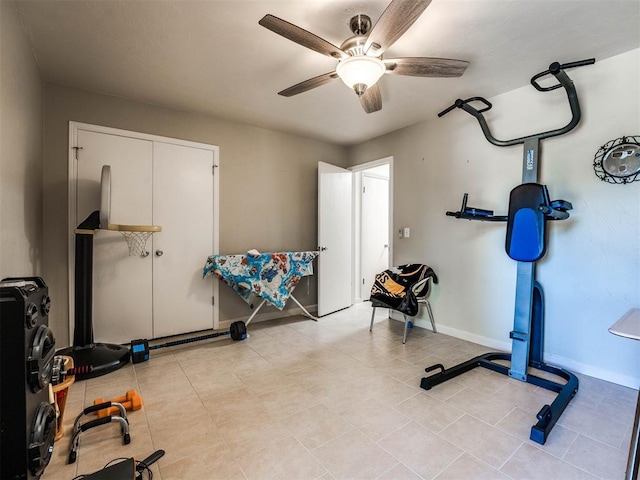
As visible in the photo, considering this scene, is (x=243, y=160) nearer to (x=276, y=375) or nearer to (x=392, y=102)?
(x=392, y=102)

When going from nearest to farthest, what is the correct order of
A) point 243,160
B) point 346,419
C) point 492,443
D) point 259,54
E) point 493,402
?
point 492,443 → point 346,419 → point 493,402 → point 259,54 → point 243,160

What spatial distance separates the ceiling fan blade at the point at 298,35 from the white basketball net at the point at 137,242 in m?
2.45

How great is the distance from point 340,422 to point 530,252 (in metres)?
1.78

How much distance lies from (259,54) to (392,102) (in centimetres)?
145

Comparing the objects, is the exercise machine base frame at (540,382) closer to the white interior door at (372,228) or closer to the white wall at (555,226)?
the white wall at (555,226)

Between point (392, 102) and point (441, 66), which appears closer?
point (441, 66)

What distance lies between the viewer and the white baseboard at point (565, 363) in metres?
2.24

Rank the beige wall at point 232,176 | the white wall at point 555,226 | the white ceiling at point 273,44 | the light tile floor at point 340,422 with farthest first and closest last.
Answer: the beige wall at point 232,176, the white wall at point 555,226, the white ceiling at point 273,44, the light tile floor at point 340,422

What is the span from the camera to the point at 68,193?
2.79 meters

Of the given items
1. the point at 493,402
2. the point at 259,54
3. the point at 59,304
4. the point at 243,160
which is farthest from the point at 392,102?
the point at 59,304

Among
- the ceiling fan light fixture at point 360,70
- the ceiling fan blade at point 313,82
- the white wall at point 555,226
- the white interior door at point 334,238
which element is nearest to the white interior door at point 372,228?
the white interior door at point 334,238

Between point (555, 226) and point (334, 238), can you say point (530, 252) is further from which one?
point (334, 238)

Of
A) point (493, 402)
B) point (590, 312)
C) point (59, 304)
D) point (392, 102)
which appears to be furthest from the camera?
point (392, 102)

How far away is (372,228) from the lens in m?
5.07
